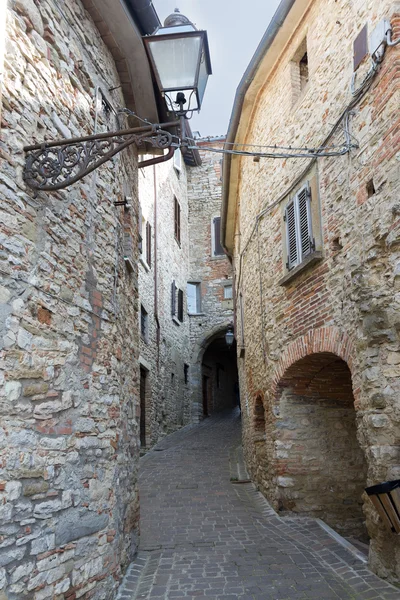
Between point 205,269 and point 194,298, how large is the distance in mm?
1286

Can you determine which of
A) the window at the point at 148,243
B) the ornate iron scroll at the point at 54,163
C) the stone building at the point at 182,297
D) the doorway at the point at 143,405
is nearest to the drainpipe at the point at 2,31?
the ornate iron scroll at the point at 54,163

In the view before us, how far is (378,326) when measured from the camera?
495 cm

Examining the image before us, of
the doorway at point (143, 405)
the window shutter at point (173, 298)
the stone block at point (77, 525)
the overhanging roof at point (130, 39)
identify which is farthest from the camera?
the window shutter at point (173, 298)

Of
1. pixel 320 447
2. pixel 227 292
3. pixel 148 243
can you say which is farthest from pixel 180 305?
pixel 320 447

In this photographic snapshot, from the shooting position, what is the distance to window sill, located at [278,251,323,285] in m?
6.34

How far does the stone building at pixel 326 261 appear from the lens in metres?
4.97

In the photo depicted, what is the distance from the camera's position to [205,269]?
2142 centimetres

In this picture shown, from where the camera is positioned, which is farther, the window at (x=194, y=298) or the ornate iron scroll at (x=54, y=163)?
the window at (x=194, y=298)

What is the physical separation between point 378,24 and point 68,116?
10.6 feet

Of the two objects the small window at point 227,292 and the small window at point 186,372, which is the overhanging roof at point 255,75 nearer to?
the small window at point 186,372

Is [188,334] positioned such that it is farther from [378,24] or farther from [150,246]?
[378,24]

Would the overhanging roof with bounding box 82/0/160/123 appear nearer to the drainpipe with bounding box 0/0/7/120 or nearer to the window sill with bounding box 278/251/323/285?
the drainpipe with bounding box 0/0/7/120

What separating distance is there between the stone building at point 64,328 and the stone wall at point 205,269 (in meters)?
14.5

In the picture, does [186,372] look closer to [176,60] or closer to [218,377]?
[218,377]
